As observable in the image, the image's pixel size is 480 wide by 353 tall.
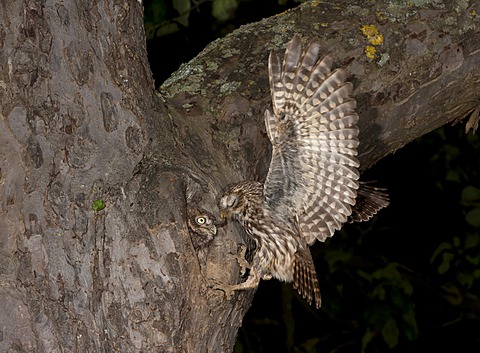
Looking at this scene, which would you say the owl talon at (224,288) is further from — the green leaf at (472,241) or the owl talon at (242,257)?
the green leaf at (472,241)

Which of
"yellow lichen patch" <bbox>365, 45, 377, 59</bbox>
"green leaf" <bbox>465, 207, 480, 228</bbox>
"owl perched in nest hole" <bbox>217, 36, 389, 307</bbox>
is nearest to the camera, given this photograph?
"owl perched in nest hole" <bbox>217, 36, 389, 307</bbox>

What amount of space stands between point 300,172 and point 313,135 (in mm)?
145

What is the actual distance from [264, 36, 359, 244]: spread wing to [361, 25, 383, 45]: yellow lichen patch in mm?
272

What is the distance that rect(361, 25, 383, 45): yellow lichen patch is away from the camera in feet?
8.99

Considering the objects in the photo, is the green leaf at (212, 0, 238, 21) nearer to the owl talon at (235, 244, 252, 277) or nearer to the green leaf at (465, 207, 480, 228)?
the owl talon at (235, 244, 252, 277)

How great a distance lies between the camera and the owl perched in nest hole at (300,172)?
2.51 metres

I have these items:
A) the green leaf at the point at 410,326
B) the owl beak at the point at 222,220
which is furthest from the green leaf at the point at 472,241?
the owl beak at the point at 222,220

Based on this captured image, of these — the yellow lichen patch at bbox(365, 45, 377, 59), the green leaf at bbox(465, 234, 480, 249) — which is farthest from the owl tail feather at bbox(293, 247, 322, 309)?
the green leaf at bbox(465, 234, 480, 249)

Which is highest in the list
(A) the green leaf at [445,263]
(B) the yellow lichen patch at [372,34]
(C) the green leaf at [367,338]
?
(B) the yellow lichen patch at [372,34]

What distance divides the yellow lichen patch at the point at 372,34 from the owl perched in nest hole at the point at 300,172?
0.70 feet

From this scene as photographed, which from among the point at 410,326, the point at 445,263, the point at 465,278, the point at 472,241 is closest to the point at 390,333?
the point at 410,326

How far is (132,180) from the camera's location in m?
2.15

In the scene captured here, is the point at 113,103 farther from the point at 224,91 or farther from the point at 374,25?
the point at 374,25

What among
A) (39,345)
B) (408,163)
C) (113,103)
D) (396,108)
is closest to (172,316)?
(39,345)
